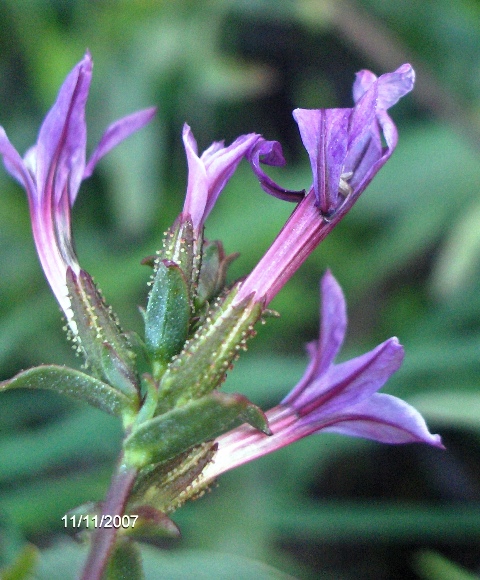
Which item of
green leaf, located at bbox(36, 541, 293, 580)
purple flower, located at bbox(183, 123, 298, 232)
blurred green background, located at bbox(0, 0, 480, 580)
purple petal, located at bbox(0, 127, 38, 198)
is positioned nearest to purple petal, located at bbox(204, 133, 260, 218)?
purple flower, located at bbox(183, 123, 298, 232)

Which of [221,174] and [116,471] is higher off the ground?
[221,174]

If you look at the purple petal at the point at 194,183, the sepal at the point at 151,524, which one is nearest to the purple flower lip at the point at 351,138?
the purple petal at the point at 194,183

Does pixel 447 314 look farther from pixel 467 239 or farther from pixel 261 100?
pixel 261 100

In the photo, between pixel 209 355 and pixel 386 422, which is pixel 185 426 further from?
pixel 386 422

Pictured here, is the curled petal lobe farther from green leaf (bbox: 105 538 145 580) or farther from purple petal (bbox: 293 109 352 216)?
green leaf (bbox: 105 538 145 580)

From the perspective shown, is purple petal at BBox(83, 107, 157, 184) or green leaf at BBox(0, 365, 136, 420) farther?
purple petal at BBox(83, 107, 157, 184)

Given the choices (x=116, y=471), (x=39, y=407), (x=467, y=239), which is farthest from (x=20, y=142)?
(x=116, y=471)

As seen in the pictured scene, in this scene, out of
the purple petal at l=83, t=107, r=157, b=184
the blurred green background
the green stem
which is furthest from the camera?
the blurred green background
